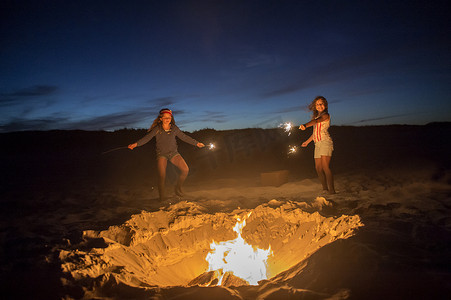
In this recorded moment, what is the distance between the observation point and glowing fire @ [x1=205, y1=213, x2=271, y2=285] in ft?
11.8

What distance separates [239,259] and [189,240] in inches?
30.0

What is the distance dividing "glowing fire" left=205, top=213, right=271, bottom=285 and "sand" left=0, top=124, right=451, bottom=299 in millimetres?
110

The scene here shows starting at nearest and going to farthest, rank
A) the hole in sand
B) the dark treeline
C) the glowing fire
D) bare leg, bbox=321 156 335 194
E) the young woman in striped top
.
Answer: the hole in sand, the glowing fire, the young woman in striped top, bare leg, bbox=321 156 335 194, the dark treeline

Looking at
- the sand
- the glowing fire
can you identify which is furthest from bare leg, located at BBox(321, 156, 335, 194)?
the glowing fire

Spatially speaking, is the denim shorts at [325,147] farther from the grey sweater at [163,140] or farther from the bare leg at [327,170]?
the grey sweater at [163,140]

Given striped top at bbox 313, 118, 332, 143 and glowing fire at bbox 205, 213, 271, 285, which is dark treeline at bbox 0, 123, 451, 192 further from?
glowing fire at bbox 205, 213, 271, 285

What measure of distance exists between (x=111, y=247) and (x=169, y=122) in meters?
2.95

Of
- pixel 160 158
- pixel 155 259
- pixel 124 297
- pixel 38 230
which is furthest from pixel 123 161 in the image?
pixel 124 297

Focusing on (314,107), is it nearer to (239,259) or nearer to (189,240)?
(239,259)

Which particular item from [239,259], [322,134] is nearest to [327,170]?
[322,134]

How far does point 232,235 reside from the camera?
4070 mm

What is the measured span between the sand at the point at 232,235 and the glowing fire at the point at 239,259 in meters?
0.11

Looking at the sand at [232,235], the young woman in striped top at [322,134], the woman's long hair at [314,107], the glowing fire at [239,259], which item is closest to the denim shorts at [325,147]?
the young woman in striped top at [322,134]

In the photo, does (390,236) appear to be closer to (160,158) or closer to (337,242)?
(337,242)
